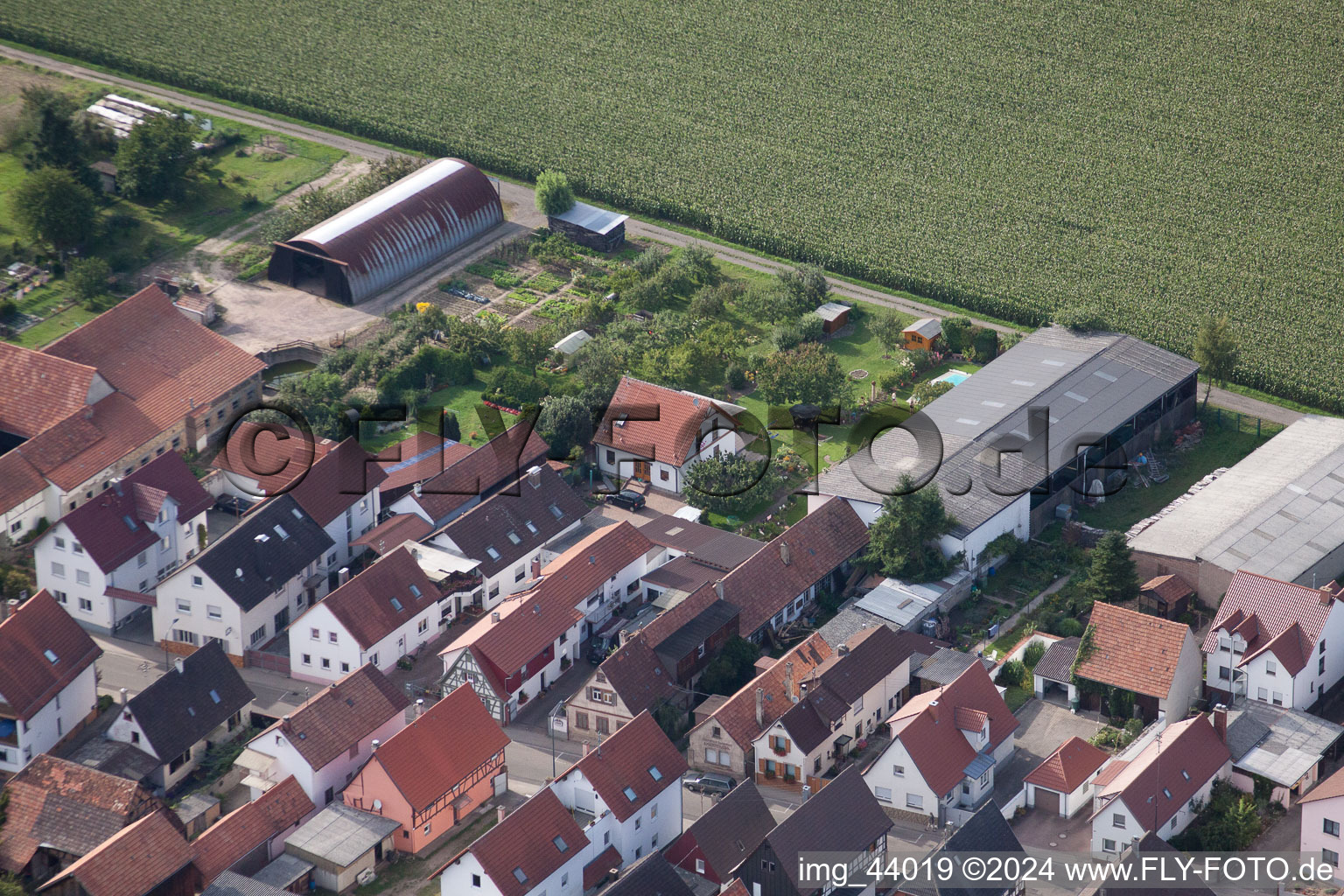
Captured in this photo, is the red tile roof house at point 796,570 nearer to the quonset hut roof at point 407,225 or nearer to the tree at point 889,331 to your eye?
the tree at point 889,331

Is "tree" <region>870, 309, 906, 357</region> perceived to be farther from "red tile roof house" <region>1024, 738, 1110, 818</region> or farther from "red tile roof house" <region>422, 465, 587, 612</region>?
"red tile roof house" <region>1024, 738, 1110, 818</region>

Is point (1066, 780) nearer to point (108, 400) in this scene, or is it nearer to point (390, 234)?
point (108, 400)

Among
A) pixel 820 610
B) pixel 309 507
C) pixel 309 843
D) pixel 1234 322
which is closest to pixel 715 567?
pixel 820 610

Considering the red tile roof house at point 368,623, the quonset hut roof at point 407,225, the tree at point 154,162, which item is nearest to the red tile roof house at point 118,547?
the red tile roof house at point 368,623

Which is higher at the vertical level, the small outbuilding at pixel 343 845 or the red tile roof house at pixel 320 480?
the red tile roof house at pixel 320 480

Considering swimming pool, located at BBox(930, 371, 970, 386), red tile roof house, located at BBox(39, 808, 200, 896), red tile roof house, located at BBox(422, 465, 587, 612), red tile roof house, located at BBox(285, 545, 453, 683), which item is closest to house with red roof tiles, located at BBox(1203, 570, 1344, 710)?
swimming pool, located at BBox(930, 371, 970, 386)

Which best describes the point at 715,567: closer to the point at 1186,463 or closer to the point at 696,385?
the point at 696,385

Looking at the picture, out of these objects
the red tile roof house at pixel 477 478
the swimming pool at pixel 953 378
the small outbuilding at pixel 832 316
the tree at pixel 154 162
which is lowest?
the swimming pool at pixel 953 378
